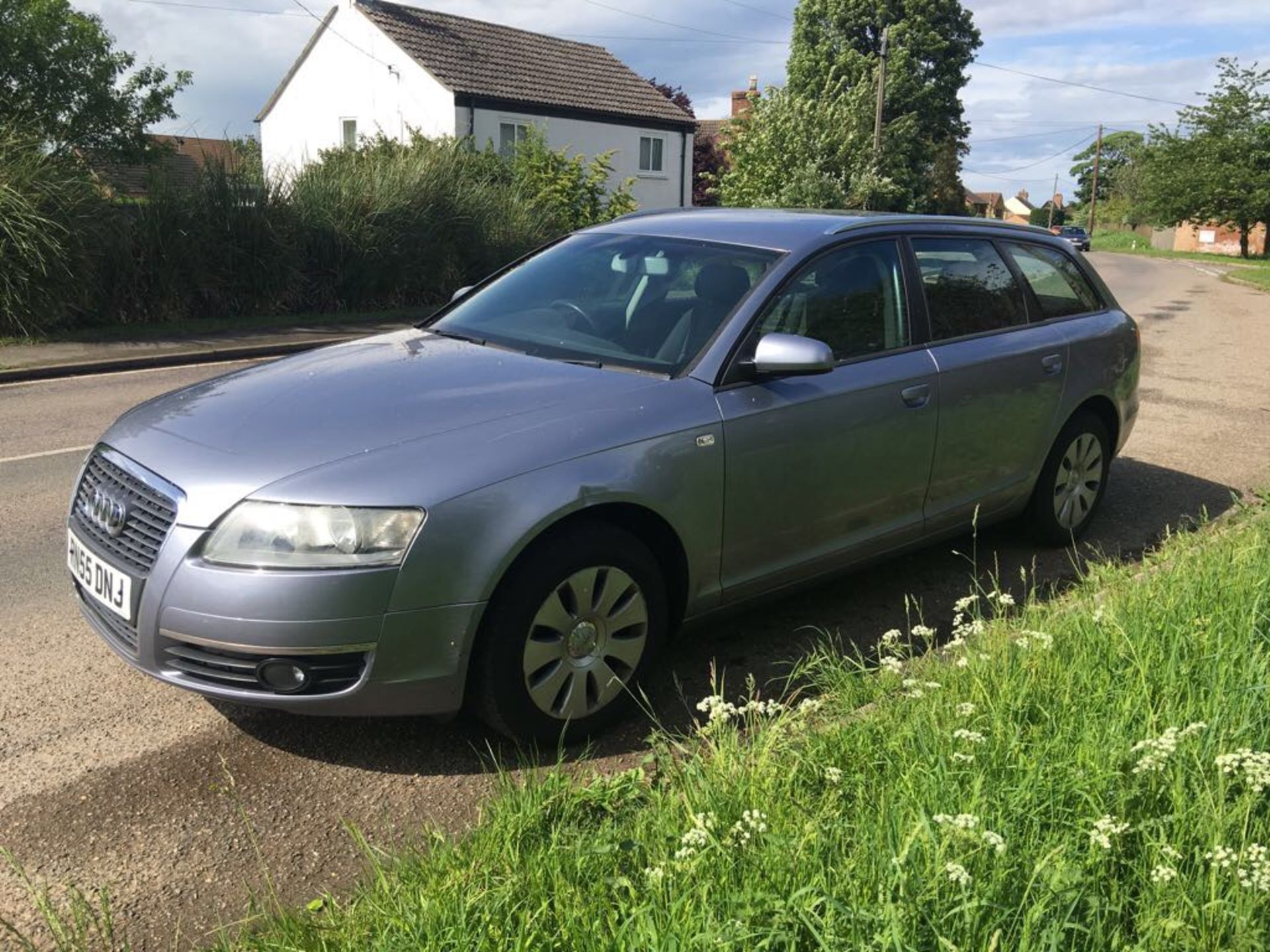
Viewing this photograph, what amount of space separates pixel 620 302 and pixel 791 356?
87 cm

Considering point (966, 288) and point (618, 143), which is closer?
point (966, 288)

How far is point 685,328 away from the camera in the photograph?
404 cm

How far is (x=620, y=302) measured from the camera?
4.33 m

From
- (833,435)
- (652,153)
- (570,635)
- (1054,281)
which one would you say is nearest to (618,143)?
(652,153)

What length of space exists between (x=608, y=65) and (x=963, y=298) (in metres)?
35.5

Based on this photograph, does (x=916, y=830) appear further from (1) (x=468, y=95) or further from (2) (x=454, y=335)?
(1) (x=468, y=95)

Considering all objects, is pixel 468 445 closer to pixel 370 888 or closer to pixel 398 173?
pixel 370 888

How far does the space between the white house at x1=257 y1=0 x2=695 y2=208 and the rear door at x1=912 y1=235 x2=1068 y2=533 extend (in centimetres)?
2731

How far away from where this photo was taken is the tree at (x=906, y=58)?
48.2 m

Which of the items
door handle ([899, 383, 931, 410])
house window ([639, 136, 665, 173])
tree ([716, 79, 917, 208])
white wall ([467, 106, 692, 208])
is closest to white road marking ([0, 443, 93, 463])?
door handle ([899, 383, 931, 410])

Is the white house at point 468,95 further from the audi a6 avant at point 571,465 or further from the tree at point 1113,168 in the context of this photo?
Result: the tree at point 1113,168

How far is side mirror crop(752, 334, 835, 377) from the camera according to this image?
12.4 feet

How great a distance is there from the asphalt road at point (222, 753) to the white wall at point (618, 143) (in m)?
27.6

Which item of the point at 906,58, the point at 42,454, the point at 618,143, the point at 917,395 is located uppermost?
the point at 906,58
